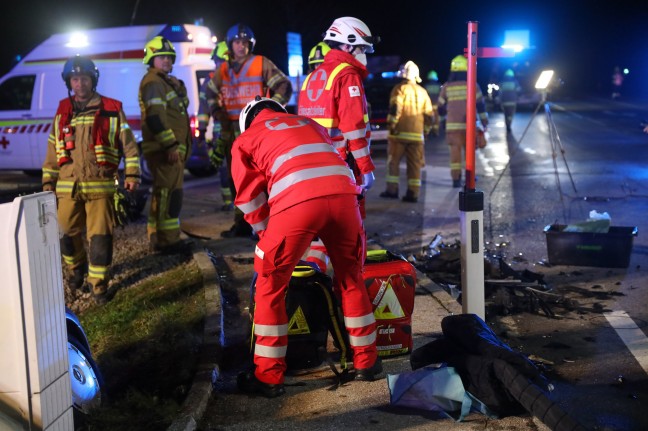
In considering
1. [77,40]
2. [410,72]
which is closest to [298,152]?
[410,72]

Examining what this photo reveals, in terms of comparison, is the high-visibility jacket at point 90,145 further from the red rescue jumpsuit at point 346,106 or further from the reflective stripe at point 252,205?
the reflective stripe at point 252,205

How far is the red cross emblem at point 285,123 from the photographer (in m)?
4.63

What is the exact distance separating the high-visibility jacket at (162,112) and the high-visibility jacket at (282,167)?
140 inches

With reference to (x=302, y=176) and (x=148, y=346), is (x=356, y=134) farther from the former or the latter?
(x=148, y=346)

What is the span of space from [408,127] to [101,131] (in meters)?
5.71

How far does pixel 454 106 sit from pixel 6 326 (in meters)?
10.5

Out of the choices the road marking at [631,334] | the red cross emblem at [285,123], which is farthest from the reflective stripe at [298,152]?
the road marking at [631,334]

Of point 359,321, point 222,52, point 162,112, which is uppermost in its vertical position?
point 222,52

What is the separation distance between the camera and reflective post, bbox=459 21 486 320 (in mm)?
5297

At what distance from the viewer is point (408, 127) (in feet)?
38.6

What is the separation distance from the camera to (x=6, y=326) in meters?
2.97

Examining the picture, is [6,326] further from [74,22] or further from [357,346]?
[74,22]

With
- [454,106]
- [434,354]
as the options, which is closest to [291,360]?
[434,354]

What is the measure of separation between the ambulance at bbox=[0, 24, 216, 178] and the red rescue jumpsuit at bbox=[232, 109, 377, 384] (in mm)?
9640
